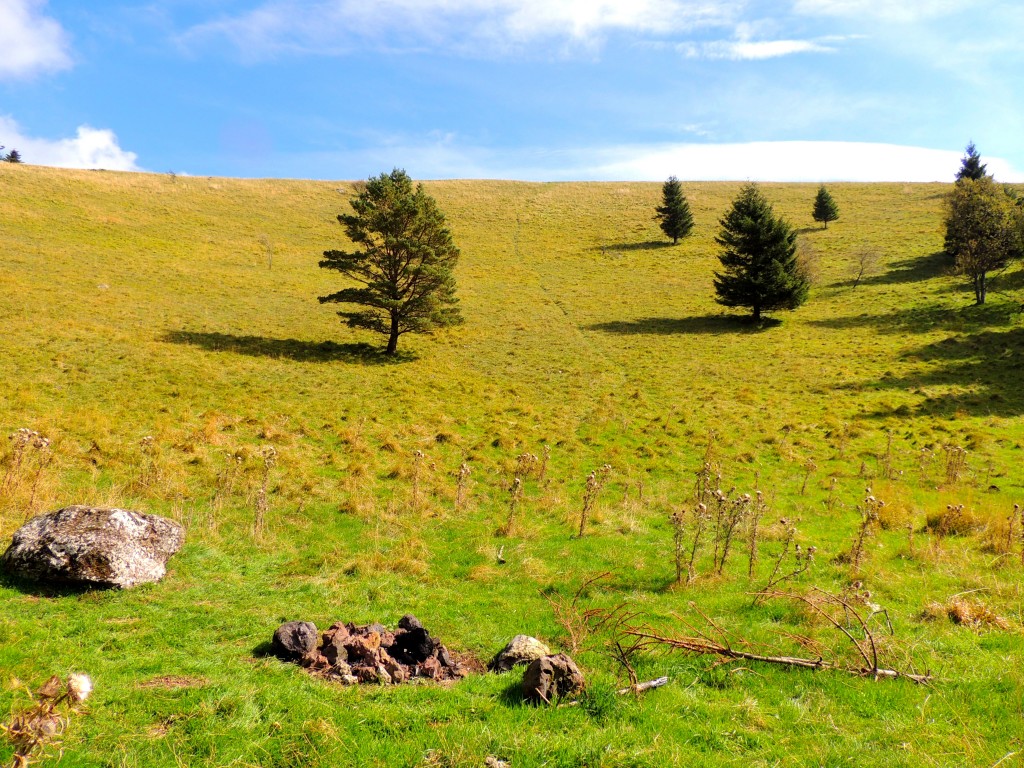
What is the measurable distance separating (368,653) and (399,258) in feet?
96.0

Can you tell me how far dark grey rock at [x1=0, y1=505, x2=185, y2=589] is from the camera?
7988 millimetres

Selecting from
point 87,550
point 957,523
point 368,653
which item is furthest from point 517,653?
point 957,523

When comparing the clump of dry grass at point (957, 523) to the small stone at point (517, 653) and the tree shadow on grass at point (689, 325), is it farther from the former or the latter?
the tree shadow on grass at point (689, 325)

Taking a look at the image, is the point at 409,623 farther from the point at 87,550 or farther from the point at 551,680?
the point at 87,550

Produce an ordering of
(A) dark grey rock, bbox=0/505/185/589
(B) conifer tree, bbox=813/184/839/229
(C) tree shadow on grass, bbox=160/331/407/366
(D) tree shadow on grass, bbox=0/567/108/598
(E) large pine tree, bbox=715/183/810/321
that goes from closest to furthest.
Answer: (D) tree shadow on grass, bbox=0/567/108/598, (A) dark grey rock, bbox=0/505/185/589, (C) tree shadow on grass, bbox=160/331/407/366, (E) large pine tree, bbox=715/183/810/321, (B) conifer tree, bbox=813/184/839/229

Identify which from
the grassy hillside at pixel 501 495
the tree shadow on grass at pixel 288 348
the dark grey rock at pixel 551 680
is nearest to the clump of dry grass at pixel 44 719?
the grassy hillside at pixel 501 495

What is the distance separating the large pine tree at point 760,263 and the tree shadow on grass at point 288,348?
27.6m

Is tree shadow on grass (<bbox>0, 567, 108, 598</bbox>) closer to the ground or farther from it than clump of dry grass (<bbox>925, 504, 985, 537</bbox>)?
farther from it

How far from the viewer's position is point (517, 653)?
6758 millimetres

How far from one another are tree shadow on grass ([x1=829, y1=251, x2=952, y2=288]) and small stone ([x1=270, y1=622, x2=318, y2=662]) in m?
56.7

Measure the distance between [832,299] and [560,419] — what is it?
36.7 metres

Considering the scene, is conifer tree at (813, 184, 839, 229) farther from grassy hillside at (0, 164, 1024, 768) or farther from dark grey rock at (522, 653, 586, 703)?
dark grey rock at (522, 653, 586, 703)

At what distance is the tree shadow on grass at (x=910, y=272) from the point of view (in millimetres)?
49094

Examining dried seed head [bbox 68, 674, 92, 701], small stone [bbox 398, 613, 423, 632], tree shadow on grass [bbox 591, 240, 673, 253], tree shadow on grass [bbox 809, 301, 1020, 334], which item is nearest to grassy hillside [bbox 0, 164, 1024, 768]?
tree shadow on grass [bbox 809, 301, 1020, 334]
